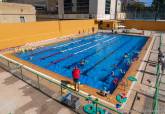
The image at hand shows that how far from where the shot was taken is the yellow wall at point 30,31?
13.8 meters

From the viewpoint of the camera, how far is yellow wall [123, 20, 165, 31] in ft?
87.6

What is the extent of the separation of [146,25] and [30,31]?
21.9 meters

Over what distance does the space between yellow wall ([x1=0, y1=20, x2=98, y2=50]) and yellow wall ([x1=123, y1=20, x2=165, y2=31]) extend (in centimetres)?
1243

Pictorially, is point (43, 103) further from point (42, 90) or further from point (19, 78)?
point (19, 78)

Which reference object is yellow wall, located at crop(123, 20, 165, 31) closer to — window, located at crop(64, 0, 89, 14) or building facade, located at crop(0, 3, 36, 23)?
window, located at crop(64, 0, 89, 14)

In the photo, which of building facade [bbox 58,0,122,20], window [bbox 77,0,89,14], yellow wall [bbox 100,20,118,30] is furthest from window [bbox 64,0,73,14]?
Answer: yellow wall [bbox 100,20,118,30]

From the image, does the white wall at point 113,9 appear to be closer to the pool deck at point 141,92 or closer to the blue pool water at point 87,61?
the blue pool water at point 87,61

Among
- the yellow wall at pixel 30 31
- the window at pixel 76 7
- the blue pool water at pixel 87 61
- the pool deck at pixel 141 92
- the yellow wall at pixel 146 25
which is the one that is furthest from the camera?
the window at pixel 76 7

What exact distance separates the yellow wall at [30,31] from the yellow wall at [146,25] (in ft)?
40.8

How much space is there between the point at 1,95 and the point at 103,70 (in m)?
6.93

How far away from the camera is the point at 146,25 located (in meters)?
27.8

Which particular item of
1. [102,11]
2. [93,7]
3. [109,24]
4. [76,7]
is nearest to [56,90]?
[109,24]

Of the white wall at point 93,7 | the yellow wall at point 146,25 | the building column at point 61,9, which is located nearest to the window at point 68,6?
the building column at point 61,9

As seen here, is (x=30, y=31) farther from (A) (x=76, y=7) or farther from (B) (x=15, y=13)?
(A) (x=76, y=7)
